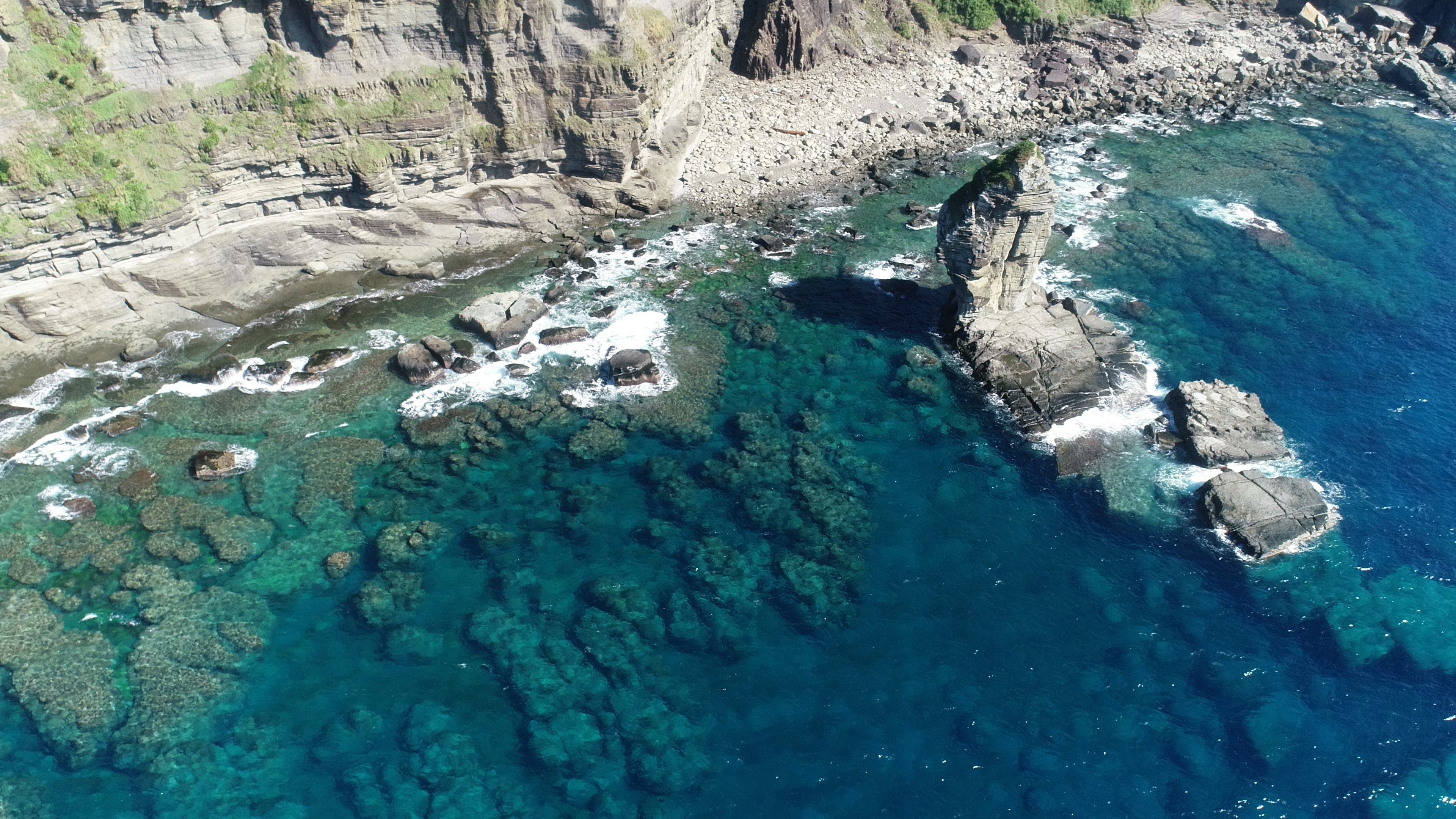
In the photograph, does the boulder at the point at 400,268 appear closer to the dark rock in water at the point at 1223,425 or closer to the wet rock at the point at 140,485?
the wet rock at the point at 140,485

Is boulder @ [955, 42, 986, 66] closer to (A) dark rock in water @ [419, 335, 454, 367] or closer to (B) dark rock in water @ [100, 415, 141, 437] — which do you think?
(A) dark rock in water @ [419, 335, 454, 367]

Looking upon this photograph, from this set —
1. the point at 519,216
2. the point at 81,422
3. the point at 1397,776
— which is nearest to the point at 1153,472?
the point at 1397,776

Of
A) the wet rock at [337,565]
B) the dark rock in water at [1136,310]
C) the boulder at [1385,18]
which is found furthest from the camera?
the boulder at [1385,18]

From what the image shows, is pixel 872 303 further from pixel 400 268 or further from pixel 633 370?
pixel 400 268

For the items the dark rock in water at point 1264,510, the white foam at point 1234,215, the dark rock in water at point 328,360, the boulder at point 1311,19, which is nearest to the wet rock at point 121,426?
the dark rock in water at point 328,360

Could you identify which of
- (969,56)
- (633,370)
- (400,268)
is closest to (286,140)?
(400,268)

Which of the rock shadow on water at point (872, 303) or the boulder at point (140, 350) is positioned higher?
the boulder at point (140, 350)

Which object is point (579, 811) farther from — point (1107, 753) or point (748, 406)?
point (748, 406)
